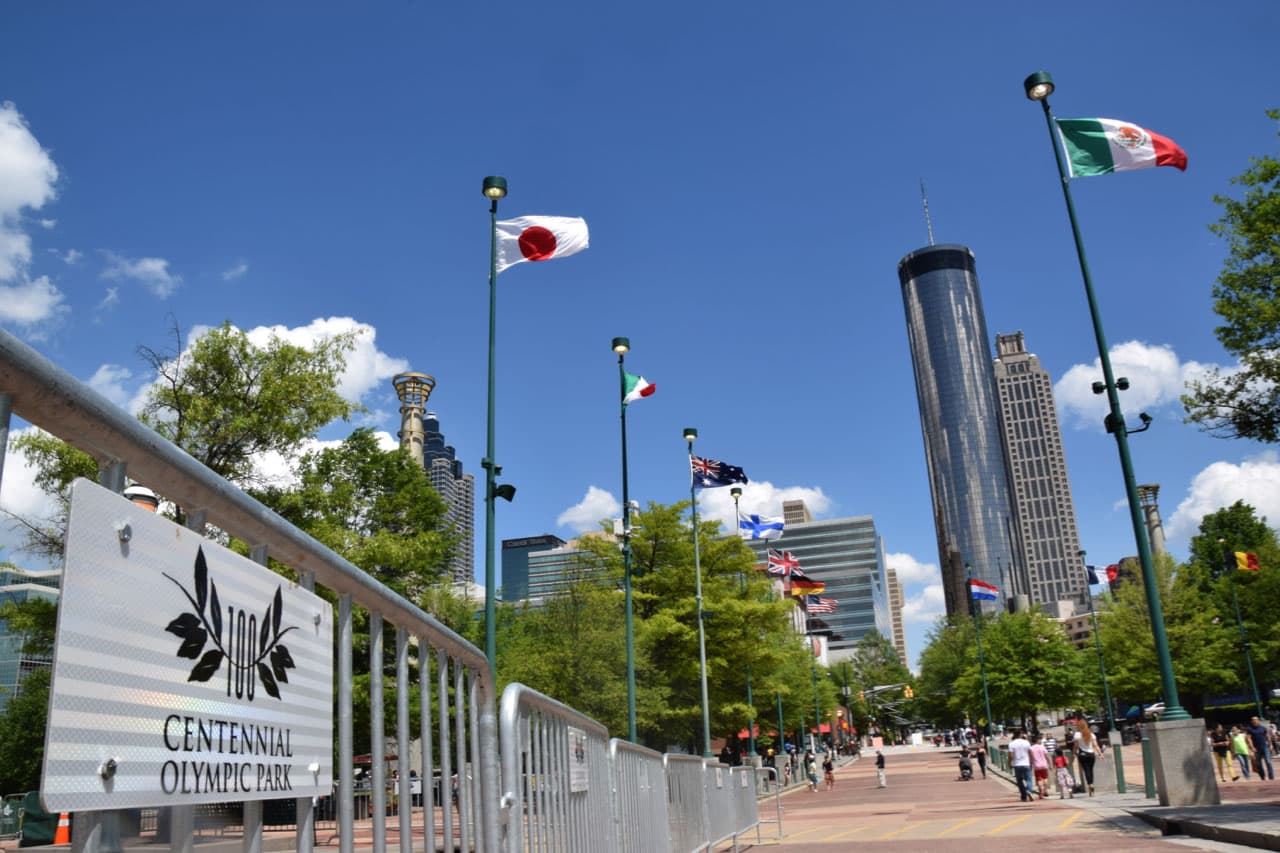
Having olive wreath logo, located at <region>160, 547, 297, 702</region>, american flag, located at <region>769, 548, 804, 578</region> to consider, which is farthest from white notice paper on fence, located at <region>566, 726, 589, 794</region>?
american flag, located at <region>769, 548, 804, 578</region>

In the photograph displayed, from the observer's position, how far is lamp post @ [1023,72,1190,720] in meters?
17.2

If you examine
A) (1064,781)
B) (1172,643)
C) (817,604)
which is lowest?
(1064,781)

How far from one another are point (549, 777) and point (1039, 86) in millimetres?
18512

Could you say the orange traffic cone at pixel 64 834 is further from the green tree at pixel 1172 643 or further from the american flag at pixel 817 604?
the green tree at pixel 1172 643

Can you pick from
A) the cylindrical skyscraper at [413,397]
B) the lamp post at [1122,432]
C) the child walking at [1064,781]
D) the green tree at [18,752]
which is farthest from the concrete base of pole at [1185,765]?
the cylindrical skyscraper at [413,397]

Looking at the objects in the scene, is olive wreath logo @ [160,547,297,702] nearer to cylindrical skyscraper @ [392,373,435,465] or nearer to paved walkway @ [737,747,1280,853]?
paved walkway @ [737,747,1280,853]

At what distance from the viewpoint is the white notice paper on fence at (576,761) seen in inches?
235

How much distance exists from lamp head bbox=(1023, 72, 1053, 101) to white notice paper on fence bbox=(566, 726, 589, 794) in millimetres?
17733

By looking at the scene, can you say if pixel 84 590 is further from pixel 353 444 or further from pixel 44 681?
pixel 353 444

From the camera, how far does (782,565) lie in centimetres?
3625

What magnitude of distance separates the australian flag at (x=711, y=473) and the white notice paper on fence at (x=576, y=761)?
2428 cm

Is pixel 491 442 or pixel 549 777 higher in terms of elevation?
pixel 491 442

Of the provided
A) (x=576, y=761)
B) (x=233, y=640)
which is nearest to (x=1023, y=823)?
(x=576, y=761)

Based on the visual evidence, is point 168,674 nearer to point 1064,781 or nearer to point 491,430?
point 491,430
